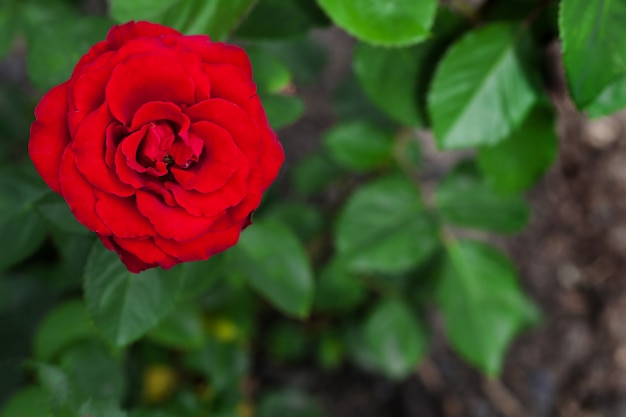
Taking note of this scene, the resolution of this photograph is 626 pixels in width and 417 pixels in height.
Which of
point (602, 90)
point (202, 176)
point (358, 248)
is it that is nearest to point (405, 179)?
point (358, 248)

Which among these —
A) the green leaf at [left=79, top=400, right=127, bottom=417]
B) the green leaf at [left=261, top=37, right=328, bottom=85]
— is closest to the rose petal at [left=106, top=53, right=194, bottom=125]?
the green leaf at [left=79, top=400, right=127, bottom=417]

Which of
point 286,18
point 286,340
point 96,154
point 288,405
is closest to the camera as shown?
point 96,154

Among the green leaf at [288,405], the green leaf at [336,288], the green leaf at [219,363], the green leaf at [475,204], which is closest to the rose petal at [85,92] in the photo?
the green leaf at [475,204]

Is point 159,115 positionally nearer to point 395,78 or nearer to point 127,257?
point 127,257

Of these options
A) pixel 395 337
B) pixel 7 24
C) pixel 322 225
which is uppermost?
pixel 7 24

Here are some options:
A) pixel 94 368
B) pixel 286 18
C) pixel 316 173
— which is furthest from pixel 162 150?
pixel 316 173
